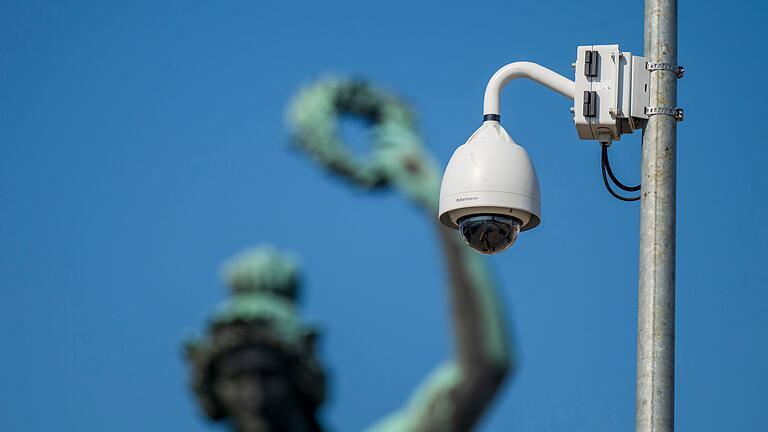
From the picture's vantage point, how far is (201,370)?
863cm

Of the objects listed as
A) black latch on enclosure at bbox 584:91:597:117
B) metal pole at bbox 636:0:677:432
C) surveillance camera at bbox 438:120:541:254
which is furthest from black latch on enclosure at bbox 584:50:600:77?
surveillance camera at bbox 438:120:541:254

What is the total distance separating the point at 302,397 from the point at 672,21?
3406mm

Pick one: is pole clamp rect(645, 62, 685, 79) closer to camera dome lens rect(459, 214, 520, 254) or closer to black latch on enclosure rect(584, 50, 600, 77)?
black latch on enclosure rect(584, 50, 600, 77)

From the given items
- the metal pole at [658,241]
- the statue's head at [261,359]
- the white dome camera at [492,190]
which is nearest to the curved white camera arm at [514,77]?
the white dome camera at [492,190]

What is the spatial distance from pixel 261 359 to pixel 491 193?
377cm

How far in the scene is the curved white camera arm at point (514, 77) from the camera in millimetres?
5566

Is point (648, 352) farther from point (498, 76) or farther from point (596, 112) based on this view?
point (498, 76)

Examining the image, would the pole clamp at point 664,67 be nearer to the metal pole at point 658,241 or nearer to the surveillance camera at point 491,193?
the metal pole at point 658,241

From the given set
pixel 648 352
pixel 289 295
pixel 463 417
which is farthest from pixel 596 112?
pixel 463 417

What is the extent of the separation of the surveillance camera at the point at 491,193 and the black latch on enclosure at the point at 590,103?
25 cm

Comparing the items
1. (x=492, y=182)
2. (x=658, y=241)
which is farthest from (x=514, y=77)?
(x=658, y=241)

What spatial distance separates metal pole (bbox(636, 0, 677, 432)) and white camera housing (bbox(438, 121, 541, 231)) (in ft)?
1.29

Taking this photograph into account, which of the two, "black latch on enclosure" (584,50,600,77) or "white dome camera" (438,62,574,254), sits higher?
"black latch on enclosure" (584,50,600,77)

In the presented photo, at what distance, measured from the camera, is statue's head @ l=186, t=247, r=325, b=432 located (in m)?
8.08
